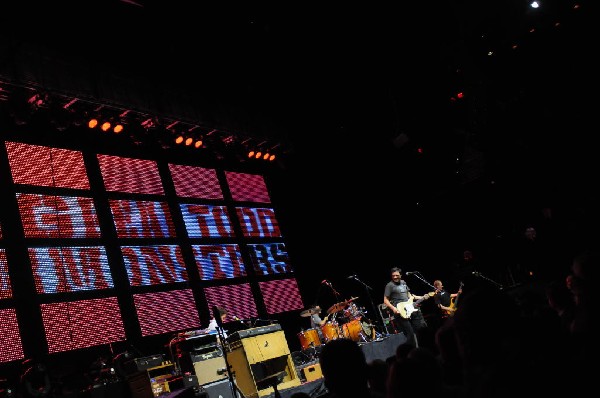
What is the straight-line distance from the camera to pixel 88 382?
25.5 ft

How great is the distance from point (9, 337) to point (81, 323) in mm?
1069

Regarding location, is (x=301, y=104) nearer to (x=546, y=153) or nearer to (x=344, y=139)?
(x=344, y=139)

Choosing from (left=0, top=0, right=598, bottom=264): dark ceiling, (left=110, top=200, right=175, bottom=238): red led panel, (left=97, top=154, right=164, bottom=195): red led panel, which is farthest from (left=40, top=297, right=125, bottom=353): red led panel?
(left=0, top=0, right=598, bottom=264): dark ceiling

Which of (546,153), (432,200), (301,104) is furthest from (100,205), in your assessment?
(546,153)

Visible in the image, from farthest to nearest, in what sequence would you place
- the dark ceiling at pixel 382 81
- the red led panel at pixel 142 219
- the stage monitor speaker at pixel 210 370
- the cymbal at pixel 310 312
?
the cymbal at pixel 310 312, the red led panel at pixel 142 219, the dark ceiling at pixel 382 81, the stage monitor speaker at pixel 210 370

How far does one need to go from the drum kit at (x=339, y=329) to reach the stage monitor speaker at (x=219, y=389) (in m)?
3.01

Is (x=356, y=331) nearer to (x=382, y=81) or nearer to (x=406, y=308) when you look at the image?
(x=406, y=308)

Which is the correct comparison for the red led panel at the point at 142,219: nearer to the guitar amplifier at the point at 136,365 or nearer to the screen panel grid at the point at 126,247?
the screen panel grid at the point at 126,247

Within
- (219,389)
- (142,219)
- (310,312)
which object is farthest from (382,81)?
(219,389)

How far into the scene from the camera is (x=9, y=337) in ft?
24.2

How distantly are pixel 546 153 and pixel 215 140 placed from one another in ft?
26.0

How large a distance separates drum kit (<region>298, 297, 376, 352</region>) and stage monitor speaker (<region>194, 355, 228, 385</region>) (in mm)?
2669

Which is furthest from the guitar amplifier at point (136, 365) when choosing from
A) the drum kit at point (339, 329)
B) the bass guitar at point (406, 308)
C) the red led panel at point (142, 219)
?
the bass guitar at point (406, 308)

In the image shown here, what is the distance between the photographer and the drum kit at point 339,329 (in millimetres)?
10641
